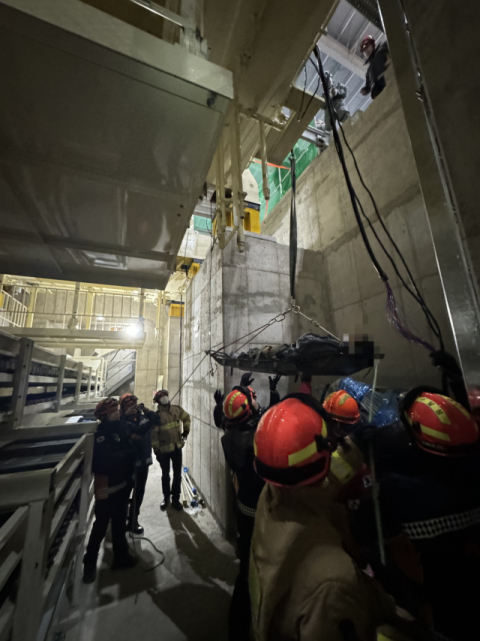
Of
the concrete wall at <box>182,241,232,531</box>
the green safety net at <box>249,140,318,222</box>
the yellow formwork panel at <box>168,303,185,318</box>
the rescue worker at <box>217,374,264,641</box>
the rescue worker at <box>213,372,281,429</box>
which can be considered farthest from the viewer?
the yellow formwork panel at <box>168,303,185,318</box>

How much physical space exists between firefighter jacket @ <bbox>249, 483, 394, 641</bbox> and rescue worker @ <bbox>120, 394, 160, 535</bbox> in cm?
270

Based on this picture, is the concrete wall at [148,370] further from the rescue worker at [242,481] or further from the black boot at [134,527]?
the rescue worker at [242,481]

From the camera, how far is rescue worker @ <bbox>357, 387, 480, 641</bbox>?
4.40 ft

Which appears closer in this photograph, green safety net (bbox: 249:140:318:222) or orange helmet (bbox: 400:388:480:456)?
orange helmet (bbox: 400:388:480:456)

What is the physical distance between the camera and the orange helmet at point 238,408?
275 centimetres

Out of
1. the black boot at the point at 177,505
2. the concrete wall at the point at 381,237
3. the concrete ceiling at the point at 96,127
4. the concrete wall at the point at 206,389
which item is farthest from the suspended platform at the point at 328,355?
the black boot at the point at 177,505

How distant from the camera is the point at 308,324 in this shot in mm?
4406

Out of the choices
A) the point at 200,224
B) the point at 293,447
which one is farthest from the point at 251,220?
the point at 293,447

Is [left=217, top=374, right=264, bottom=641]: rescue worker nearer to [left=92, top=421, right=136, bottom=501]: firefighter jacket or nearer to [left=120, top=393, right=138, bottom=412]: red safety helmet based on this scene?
[left=92, top=421, right=136, bottom=501]: firefighter jacket

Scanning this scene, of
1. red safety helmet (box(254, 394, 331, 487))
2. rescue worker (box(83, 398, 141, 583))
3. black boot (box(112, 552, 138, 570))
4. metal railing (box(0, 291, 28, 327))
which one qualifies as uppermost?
metal railing (box(0, 291, 28, 327))

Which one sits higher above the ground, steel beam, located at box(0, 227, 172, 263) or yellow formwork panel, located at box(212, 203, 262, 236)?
yellow formwork panel, located at box(212, 203, 262, 236)

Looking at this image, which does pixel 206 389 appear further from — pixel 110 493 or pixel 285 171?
pixel 285 171

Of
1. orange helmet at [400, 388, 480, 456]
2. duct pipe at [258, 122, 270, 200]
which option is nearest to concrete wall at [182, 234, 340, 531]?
duct pipe at [258, 122, 270, 200]

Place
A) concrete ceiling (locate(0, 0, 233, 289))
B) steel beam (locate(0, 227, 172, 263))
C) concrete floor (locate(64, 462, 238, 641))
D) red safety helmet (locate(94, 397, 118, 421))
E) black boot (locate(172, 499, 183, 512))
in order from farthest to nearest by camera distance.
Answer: black boot (locate(172, 499, 183, 512)) → red safety helmet (locate(94, 397, 118, 421)) → concrete floor (locate(64, 462, 238, 641)) → steel beam (locate(0, 227, 172, 263)) → concrete ceiling (locate(0, 0, 233, 289))
